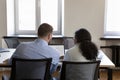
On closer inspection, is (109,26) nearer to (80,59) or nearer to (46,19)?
(46,19)

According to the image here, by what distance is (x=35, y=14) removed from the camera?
5.77m

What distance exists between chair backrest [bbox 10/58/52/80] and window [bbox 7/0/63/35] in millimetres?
3548

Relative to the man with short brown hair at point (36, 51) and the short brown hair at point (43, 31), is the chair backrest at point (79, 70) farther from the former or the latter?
the short brown hair at point (43, 31)

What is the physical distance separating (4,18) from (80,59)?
131 inches

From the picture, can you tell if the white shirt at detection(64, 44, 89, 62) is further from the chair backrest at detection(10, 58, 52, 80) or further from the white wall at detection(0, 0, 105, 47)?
the white wall at detection(0, 0, 105, 47)

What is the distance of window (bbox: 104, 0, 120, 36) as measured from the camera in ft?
18.0

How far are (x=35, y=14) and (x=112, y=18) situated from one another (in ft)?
6.16

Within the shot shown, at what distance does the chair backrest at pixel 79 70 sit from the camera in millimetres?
2184

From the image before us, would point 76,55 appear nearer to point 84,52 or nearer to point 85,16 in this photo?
point 84,52

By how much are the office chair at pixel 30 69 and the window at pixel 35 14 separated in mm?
3548

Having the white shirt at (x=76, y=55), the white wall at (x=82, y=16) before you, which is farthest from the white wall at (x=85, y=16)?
the white shirt at (x=76, y=55)

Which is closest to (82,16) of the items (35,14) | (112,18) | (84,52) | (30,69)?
(112,18)

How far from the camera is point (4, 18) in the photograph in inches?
209

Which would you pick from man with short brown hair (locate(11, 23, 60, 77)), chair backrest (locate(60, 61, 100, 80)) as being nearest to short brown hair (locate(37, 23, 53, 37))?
man with short brown hair (locate(11, 23, 60, 77))
